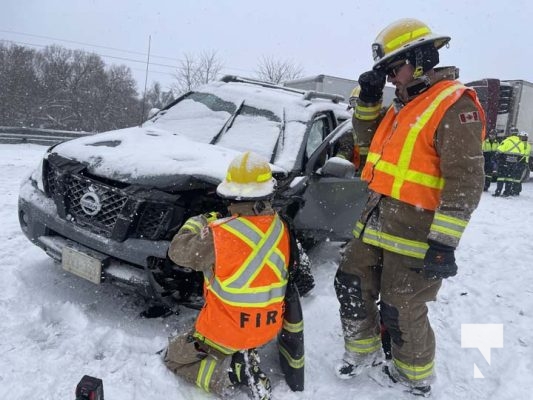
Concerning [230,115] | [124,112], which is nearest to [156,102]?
[124,112]

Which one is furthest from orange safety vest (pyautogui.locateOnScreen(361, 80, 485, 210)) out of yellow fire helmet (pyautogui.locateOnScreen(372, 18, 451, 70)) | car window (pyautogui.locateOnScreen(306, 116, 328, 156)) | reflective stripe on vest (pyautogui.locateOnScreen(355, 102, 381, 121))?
car window (pyautogui.locateOnScreen(306, 116, 328, 156))

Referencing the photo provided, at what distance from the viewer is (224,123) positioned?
14.1 feet

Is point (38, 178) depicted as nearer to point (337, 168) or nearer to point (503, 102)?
point (337, 168)

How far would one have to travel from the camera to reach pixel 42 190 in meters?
3.50

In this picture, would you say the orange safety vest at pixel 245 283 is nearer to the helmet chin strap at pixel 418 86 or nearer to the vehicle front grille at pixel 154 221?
the vehicle front grille at pixel 154 221

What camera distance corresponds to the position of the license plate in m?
2.98

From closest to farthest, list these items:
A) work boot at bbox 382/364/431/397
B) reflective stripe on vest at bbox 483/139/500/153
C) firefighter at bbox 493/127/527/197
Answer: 1. work boot at bbox 382/364/431/397
2. firefighter at bbox 493/127/527/197
3. reflective stripe on vest at bbox 483/139/500/153

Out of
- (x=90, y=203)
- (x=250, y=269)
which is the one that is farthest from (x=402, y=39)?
(x=90, y=203)

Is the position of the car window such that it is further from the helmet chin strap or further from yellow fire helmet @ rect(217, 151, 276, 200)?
yellow fire helmet @ rect(217, 151, 276, 200)

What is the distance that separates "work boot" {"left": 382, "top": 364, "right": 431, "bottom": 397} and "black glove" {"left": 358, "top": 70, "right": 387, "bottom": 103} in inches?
68.3

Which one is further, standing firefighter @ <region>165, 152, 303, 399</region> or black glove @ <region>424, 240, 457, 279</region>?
standing firefighter @ <region>165, 152, 303, 399</region>

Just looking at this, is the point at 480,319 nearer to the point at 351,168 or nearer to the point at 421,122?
the point at 351,168

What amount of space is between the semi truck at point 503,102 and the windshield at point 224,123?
11914mm

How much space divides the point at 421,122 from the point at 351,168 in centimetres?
120
